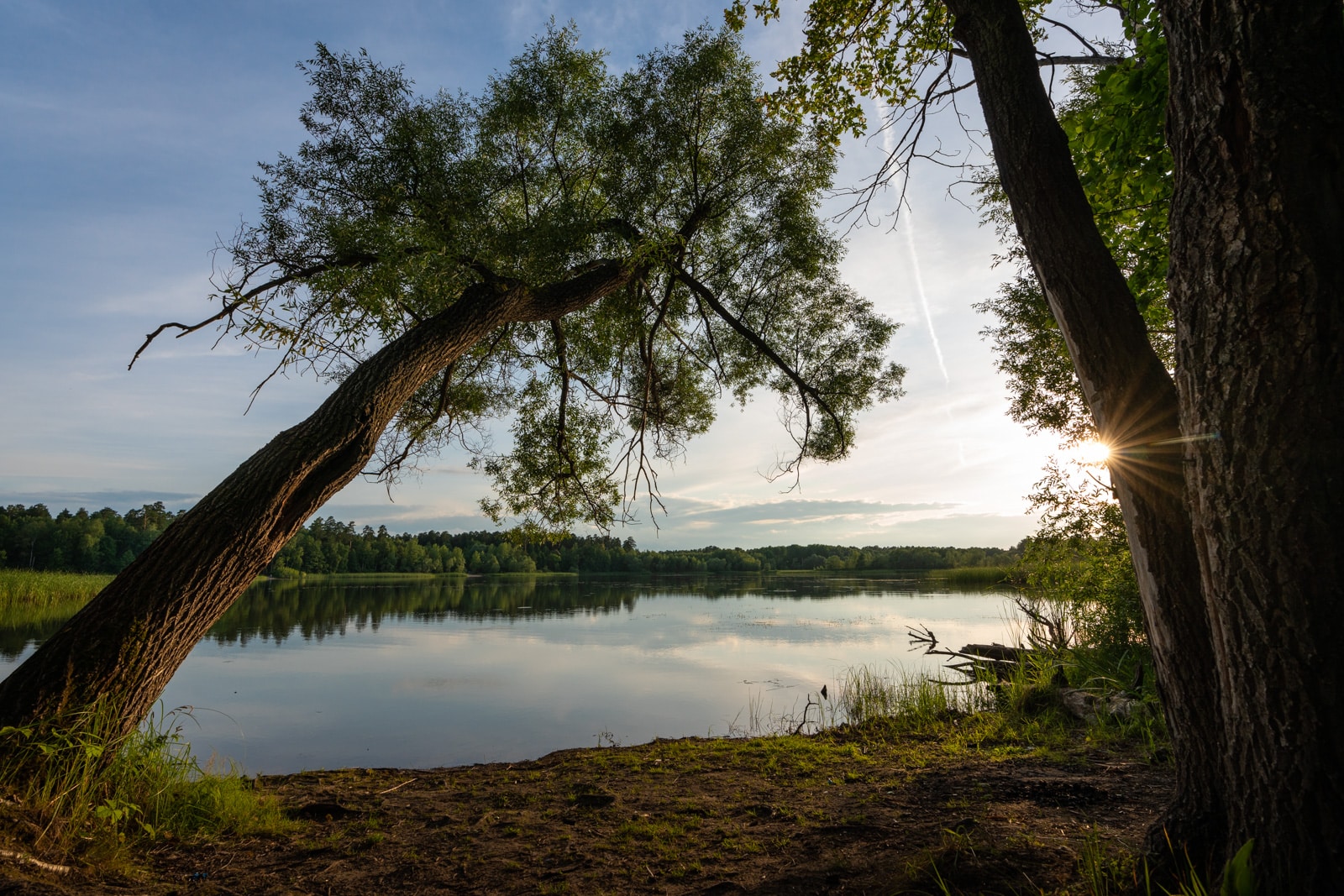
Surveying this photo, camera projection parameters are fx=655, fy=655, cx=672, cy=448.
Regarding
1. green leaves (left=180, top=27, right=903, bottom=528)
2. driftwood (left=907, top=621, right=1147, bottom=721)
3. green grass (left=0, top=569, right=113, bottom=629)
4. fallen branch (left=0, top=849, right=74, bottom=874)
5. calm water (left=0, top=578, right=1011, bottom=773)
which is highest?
green leaves (left=180, top=27, right=903, bottom=528)

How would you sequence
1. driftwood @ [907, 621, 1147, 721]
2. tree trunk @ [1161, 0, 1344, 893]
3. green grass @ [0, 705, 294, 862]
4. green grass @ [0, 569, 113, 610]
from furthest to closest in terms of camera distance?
green grass @ [0, 569, 113, 610] < driftwood @ [907, 621, 1147, 721] < green grass @ [0, 705, 294, 862] < tree trunk @ [1161, 0, 1344, 893]

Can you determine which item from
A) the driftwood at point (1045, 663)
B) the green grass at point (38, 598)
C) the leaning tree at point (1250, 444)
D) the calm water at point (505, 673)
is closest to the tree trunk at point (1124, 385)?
the leaning tree at point (1250, 444)

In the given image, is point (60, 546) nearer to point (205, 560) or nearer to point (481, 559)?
point (481, 559)

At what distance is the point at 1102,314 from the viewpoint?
237 cm

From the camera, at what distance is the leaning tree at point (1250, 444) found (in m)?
1.67

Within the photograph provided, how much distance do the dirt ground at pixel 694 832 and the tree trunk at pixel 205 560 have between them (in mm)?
829

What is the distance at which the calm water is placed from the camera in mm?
7223

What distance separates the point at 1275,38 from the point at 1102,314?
863 millimetres

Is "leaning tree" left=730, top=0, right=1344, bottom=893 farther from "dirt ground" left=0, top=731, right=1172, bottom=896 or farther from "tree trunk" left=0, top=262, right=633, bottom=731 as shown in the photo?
"tree trunk" left=0, top=262, right=633, bottom=731

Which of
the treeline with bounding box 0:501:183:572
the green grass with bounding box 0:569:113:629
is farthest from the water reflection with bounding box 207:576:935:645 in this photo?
the treeline with bounding box 0:501:183:572

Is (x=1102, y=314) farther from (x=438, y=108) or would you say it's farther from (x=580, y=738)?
(x=580, y=738)

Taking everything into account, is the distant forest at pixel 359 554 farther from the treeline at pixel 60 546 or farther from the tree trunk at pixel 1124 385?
the tree trunk at pixel 1124 385

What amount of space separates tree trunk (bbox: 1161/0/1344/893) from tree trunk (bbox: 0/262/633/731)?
414 cm

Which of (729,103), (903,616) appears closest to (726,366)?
(729,103)
